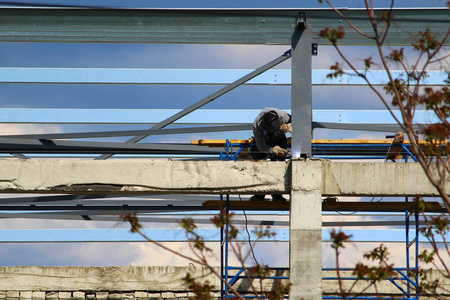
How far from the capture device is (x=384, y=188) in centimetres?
782

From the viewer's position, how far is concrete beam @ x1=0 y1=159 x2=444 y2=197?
783 cm

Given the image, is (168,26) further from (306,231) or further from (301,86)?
(306,231)

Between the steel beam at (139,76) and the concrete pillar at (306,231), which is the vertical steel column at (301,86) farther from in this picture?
the steel beam at (139,76)

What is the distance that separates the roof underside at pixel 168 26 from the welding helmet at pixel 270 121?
1.12 m

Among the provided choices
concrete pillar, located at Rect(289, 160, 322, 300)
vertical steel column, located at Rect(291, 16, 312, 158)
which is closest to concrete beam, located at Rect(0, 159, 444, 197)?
concrete pillar, located at Rect(289, 160, 322, 300)

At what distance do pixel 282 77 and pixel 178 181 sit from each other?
548cm

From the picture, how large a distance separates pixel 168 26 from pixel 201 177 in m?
2.67

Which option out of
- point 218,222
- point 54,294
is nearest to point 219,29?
point 218,222

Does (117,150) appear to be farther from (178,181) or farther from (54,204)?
(54,204)

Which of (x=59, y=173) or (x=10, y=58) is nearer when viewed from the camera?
(x=59, y=173)

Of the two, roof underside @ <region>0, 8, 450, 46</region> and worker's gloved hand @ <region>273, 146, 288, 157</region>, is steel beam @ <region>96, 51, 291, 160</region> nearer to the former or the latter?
roof underside @ <region>0, 8, 450, 46</region>

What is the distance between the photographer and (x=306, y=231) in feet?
25.2

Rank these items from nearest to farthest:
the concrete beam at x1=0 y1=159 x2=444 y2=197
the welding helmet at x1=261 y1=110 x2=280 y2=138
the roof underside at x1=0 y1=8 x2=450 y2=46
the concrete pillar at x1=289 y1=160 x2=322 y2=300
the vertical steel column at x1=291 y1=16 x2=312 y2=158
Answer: the concrete pillar at x1=289 y1=160 x2=322 y2=300, the concrete beam at x1=0 y1=159 x2=444 y2=197, the vertical steel column at x1=291 y1=16 x2=312 y2=158, the welding helmet at x1=261 y1=110 x2=280 y2=138, the roof underside at x1=0 y1=8 x2=450 y2=46

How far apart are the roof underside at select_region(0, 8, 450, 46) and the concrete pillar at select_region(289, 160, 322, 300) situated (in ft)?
7.71
